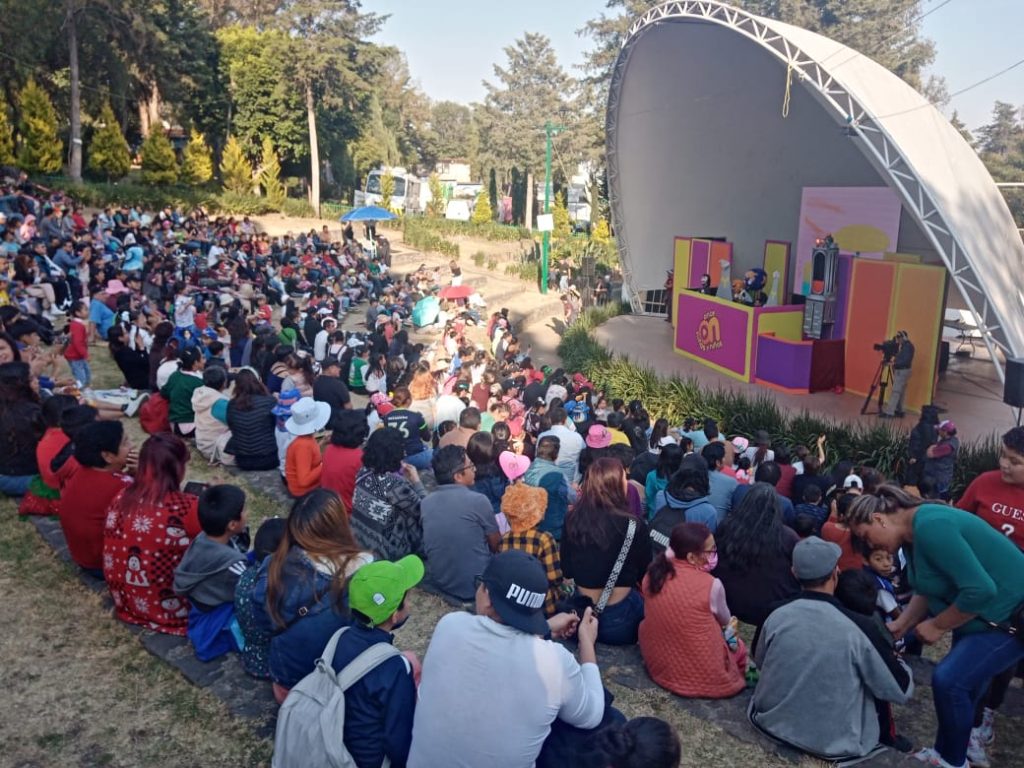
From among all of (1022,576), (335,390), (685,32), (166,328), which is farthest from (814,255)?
(1022,576)

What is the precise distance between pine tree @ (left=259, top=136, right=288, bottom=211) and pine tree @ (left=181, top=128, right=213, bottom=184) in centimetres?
232

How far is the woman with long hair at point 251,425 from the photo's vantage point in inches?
279

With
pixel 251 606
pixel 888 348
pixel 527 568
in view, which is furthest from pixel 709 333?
pixel 527 568

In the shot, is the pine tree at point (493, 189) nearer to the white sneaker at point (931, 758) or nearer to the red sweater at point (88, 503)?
the red sweater at point (88, 503)

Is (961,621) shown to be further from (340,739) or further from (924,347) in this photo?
(924,347)

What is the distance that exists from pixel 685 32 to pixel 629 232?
506 centimetres

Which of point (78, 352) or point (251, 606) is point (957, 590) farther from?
point (78, 352)

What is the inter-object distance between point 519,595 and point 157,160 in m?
32.5

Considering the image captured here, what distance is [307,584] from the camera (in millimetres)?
3326

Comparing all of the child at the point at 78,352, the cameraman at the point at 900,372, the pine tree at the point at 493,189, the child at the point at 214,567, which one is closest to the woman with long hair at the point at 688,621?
the child at the point at 214,567

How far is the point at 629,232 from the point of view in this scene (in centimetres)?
1927

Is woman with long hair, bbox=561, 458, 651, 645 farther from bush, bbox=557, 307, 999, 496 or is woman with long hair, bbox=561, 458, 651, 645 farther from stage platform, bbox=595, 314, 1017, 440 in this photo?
stage platform, bbox=595, 314, 1017, 440

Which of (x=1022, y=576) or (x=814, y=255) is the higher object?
(x=814, y=255)

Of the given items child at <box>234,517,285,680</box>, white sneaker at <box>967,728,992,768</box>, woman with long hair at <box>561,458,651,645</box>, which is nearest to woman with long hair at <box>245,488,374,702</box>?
child at <box>234,517,285,680</box>
